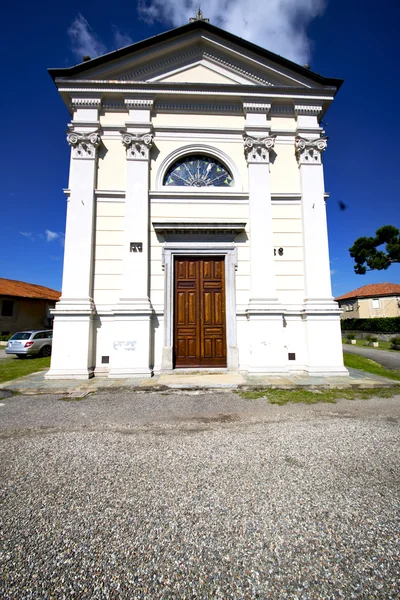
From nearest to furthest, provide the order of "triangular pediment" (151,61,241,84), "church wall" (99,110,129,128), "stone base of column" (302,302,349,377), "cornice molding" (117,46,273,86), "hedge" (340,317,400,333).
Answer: "stone base of column" (302,302,349,377), "church wall" (99,110,129,128), "cornice molding" (117,46,273,86), "triangular pediment" (151,61,241,84), "hedge" (340,317,400,333)

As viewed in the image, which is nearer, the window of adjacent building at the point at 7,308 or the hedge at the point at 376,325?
the hedge at the point at 376,325

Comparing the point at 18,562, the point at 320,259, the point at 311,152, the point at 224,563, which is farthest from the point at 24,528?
the point at 311,152

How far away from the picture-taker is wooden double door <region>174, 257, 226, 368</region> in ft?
25.7

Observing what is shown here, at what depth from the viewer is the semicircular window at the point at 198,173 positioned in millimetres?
8656

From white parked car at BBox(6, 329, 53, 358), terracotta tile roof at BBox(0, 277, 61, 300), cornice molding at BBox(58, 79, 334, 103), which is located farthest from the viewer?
terracotta tile roof at BBox(0, 277, 61, 300)

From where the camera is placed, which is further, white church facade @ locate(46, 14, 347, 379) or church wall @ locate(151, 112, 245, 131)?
church wall @ locate(151, 112, 245, 131)

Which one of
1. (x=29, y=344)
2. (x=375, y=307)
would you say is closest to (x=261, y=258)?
(x=29, y=344)

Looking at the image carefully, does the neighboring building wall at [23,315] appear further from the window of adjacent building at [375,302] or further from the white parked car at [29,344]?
the window of adjacent building at [375,302]

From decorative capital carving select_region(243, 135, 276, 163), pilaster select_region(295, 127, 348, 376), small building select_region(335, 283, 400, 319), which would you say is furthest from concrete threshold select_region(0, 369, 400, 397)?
small building select_region(335, 283, 400, 319)

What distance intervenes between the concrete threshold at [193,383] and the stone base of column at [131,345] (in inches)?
12.8

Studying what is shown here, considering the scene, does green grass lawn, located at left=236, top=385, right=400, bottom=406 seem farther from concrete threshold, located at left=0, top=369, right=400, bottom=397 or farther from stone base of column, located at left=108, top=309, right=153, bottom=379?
stone base of column, located at left=108, top=309, right=153, bottom=379

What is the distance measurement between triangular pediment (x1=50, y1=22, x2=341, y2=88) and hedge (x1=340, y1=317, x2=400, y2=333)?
23.3 meters

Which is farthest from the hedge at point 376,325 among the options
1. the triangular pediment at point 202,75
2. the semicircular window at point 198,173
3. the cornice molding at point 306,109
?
the triangular pediment at point 202,75

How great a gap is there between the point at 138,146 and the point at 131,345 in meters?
6.09
